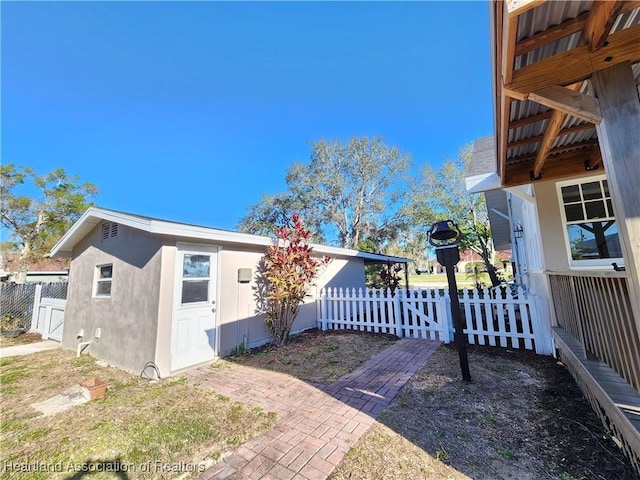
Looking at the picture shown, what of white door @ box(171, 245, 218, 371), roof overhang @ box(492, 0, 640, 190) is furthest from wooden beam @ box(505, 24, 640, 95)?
white door @ box(171, 245, 218, 371)

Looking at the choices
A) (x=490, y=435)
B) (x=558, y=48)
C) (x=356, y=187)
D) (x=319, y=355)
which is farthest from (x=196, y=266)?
(x=356, y=187)

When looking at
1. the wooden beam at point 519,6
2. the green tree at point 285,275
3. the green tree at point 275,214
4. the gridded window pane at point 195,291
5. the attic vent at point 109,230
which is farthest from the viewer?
the green tree at point 275,214

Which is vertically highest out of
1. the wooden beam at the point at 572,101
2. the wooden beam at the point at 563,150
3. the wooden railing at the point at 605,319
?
the wooden beam at the point at 563,150

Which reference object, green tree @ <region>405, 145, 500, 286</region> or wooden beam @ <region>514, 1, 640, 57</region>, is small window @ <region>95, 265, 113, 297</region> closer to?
wooden beam @ <region>514, 1, 640, 57</region>

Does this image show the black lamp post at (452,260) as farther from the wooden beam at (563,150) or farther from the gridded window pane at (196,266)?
the gridded window pane at (196,266)

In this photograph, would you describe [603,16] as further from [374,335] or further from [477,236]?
[477,236]

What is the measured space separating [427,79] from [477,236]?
32.1ft

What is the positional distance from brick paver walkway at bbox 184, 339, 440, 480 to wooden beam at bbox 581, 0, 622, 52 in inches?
145

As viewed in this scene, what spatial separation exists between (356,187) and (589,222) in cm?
1994

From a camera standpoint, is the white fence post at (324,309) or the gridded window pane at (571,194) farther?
the white fence post at (324,309)

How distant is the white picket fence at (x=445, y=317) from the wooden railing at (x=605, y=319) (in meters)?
1.51

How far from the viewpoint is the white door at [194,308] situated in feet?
15.9

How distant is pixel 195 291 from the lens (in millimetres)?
5219

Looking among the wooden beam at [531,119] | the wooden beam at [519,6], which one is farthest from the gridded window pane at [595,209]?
the wooden beam at [519,6]
